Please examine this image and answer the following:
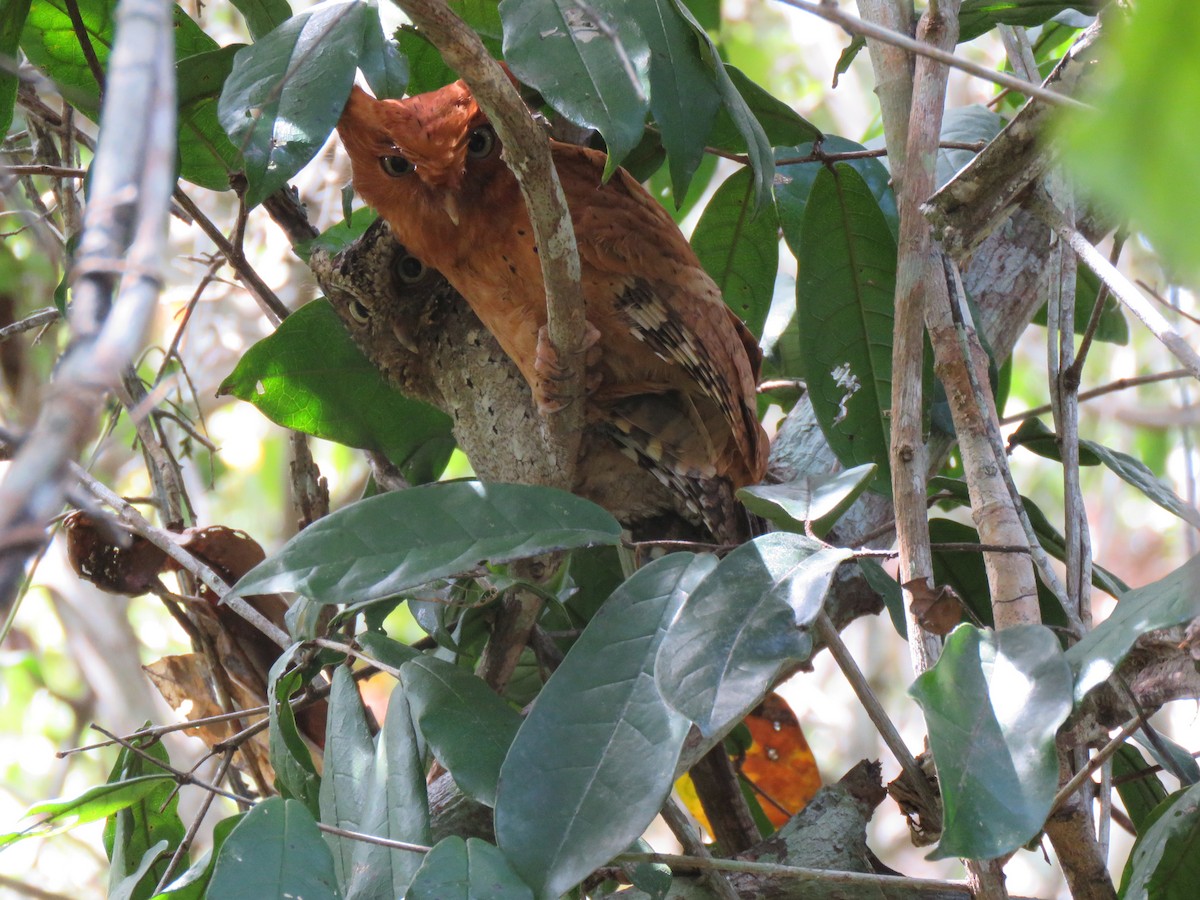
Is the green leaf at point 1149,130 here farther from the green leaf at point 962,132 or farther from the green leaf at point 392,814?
the green leaf at point 962,132

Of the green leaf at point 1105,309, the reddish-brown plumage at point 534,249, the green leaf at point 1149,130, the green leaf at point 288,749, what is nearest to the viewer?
the green leaf at point 1149,130

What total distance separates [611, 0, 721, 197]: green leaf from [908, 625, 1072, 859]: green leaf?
627mm

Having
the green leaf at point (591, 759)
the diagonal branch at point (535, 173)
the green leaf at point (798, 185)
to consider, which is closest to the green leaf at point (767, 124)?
the green leaf at point (798, 185)

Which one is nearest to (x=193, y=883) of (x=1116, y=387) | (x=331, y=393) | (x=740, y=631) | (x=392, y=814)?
(x=392, y=814)

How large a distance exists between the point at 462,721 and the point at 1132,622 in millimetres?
603

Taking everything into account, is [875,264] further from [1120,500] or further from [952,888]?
[1120,500]

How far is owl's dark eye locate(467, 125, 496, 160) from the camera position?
1.59m

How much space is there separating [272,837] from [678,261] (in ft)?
3.48

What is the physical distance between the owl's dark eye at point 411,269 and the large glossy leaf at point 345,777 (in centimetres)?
87

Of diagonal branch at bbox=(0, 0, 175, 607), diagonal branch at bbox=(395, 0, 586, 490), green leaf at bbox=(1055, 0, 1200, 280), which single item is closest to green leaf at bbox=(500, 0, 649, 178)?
diagonal branch at bbox=(395, 0, 586, 490)

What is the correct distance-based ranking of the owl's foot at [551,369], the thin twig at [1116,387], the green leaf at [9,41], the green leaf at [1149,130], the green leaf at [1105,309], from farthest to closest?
the green leaf at [1105,309], the thin twig at [1116,387], the owl's foot at [551,369], the green leaf at [9,41], the green leaf at [1149,130]

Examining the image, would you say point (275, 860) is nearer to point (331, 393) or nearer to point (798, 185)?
point (331, 393)

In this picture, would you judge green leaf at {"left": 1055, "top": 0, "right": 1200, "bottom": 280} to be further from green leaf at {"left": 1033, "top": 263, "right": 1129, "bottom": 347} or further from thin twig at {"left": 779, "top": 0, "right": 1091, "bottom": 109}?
green leaf at {"left": 1033, "top": 263, "right": 1129, "bottom": 347}

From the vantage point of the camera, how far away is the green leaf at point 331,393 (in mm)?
1774
